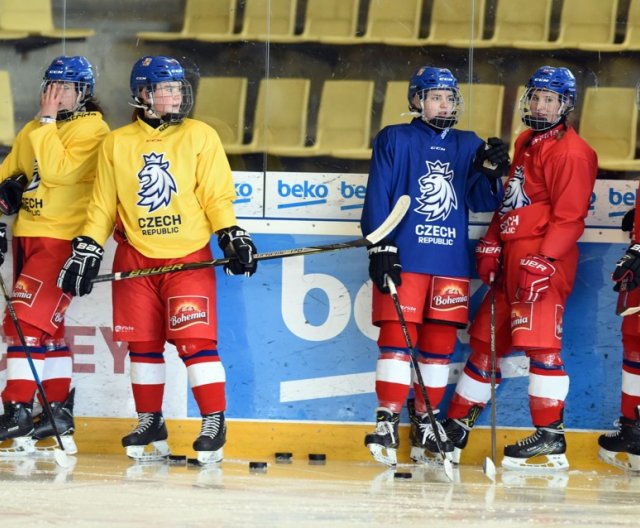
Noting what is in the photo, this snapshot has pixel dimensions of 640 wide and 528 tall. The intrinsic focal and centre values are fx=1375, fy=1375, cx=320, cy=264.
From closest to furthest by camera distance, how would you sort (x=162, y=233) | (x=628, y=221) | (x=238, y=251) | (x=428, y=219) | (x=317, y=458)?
(x=238, y=251) → (x=162, y=233) → (x=428, y=219) → (x=628, y=221) → (x=317, y=458)

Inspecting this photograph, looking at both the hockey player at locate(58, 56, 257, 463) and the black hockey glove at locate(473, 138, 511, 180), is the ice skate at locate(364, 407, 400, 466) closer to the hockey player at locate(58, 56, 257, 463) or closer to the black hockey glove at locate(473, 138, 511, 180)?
the hockey player at locate(58, 56, 257, 463)

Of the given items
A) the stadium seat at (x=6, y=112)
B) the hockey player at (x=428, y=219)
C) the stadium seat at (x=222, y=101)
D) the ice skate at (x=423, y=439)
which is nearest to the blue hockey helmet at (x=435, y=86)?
the hockey player at (x=428, y=219)

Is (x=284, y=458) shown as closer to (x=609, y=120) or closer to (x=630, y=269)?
(x=630, y=269)

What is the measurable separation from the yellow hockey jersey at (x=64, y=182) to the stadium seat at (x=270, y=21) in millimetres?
726

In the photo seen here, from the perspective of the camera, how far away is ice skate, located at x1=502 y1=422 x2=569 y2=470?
5008 millimetres

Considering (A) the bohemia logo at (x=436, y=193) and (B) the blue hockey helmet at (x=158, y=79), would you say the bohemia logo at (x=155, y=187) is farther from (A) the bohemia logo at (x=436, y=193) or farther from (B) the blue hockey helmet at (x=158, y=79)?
(A) the bohemia logo at (x=436, y=193)

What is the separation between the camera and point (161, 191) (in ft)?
16.2

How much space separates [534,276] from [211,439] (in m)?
1.29

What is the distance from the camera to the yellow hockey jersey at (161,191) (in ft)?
16.2

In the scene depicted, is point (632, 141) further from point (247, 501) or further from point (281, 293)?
point (247, 501)

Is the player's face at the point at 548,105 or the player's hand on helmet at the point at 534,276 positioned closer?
the player's hand on helmet at the point at 534,276

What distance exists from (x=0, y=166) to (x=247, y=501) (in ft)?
6.40

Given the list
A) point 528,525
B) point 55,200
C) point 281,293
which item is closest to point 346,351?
point 281,293

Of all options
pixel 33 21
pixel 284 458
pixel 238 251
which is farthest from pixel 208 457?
pixel 33 21
